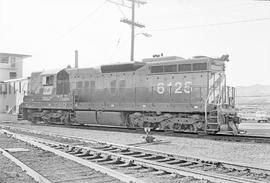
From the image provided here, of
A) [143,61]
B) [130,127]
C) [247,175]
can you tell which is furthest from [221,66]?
[247,175]

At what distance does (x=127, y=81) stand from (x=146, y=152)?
9.20 meters

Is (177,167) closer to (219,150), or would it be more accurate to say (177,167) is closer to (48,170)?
(48,170)

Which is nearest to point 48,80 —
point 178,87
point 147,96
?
point 147,96

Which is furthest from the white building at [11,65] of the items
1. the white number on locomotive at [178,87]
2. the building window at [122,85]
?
the white number on locomotive at [178,87]

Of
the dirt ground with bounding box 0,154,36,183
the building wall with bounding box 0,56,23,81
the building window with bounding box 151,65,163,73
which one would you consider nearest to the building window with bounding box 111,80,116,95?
the building window with bounding box 151,65,163,73

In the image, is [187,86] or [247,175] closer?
[247,175]

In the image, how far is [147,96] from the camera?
58.0 feet

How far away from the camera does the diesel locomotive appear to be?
50.9 feet

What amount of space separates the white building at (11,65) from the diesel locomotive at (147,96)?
34.2 metres

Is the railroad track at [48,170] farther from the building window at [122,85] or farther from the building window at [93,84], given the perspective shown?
the building window at [93,84]

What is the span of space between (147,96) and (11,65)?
43455 mm

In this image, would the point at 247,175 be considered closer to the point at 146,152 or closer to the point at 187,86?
the point at 146,152

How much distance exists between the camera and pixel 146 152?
31.8 feet

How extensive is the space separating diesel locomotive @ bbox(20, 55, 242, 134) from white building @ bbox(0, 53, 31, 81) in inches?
1345
